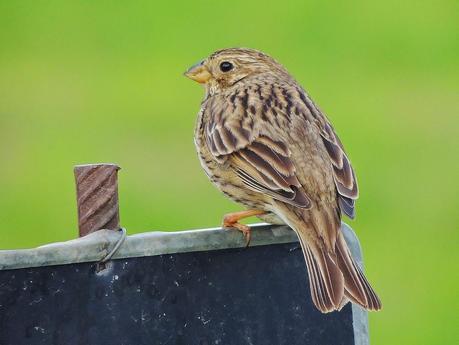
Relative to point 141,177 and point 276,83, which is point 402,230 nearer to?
point 141,177

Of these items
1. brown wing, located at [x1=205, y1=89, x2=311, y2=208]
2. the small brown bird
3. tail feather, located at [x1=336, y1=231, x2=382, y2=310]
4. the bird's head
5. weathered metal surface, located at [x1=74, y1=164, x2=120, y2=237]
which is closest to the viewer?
weathered metal surface, located at [x1=74, y1=164, x2=120, y2=237]

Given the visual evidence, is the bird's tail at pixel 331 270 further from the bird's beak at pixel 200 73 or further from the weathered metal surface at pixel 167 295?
the bird's beak at pixel 200 73

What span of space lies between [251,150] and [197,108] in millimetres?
8224

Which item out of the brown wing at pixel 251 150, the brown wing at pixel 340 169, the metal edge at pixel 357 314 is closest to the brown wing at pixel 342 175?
the brown wing at pixel 340 169

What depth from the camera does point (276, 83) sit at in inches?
263

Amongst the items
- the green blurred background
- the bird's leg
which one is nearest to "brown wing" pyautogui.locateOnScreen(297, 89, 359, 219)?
the bird's leg

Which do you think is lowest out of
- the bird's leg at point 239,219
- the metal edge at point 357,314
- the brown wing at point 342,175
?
the metal edge at point 357,314

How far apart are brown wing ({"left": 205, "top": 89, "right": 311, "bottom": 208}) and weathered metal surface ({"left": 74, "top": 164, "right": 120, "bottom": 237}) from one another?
41.6 inches

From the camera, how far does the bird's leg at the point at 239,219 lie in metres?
4.49

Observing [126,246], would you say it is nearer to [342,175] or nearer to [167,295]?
[167,295]

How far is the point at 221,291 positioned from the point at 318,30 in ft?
41.6

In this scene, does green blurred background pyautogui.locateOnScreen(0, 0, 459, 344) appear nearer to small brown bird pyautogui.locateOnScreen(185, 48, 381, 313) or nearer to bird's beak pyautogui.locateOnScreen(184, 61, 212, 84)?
bird's beak pyautogui.locateOnScreen(184, 61, 212, 84)

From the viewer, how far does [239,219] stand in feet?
18.1

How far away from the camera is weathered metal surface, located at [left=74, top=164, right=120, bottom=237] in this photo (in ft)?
14.9
